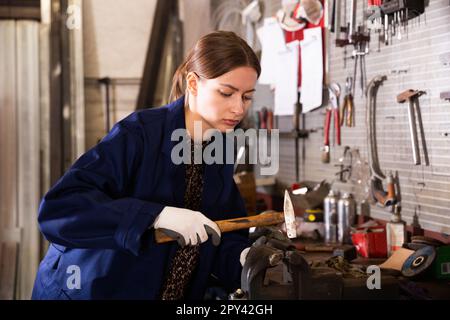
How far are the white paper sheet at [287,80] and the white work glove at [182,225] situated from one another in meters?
1.61

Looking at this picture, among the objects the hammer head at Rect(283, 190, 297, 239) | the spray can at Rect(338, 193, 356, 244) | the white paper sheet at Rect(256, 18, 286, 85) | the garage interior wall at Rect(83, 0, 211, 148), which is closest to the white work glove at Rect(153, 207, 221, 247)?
the hammer head at Rect(283, 190, 297, 239)

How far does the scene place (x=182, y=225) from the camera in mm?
1431

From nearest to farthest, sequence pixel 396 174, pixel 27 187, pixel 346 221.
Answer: pixel 396 174 < pixel 346 221 < pixel 27 187

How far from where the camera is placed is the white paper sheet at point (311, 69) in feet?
9.01

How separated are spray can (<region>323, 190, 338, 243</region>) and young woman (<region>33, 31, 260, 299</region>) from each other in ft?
2.62

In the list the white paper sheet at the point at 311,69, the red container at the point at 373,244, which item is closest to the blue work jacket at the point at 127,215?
the red container at the point at 373,244

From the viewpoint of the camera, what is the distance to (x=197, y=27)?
385 cm

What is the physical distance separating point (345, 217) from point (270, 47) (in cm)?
104

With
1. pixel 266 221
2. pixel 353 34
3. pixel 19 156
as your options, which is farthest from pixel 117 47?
pixel 266 221

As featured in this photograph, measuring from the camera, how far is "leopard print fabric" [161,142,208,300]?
172 cm

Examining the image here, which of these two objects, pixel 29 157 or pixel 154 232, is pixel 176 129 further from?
pixel 29 157

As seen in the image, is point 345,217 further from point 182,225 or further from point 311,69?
point 182,225

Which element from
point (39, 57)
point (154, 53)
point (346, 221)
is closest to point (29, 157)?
point (39, 57)

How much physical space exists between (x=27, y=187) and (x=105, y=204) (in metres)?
2.36
